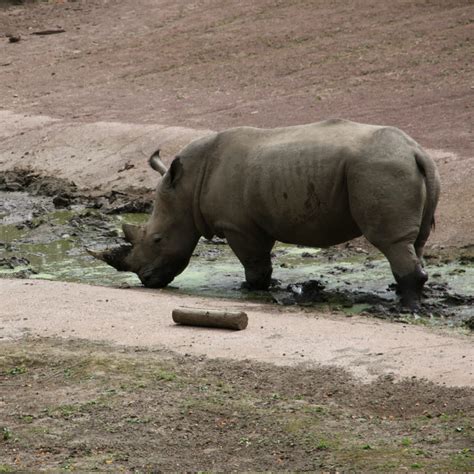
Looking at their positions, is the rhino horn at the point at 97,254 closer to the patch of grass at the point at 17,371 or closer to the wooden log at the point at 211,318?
the wooden log at the point at 211,318

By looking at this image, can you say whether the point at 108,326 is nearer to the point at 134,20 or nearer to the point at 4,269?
the point at 4,269

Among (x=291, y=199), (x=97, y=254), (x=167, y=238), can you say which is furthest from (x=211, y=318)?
(x=97, y=254)

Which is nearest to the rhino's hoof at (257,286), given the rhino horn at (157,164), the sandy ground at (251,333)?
the sandy ground at (251,333)

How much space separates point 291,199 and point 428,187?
4.29 feet

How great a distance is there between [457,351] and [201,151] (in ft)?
14.9

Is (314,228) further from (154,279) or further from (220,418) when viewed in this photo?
(220,418)

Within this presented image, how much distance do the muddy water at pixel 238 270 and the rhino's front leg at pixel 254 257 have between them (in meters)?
0.13

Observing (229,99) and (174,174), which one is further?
(229,99)

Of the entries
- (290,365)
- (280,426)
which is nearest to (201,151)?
(290,365)

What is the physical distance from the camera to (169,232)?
1340cm

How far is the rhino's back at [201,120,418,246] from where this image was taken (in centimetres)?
1199

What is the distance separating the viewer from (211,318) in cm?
1055

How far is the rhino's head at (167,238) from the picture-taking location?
13.3 m

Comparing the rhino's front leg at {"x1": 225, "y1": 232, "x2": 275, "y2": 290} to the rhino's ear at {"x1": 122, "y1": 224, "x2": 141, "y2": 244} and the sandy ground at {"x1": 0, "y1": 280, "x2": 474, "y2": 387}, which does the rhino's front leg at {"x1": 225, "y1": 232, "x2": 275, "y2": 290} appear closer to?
the sandy ground at {"x1": 0, "y1": 280, "x2": 474, "y2": 387}
